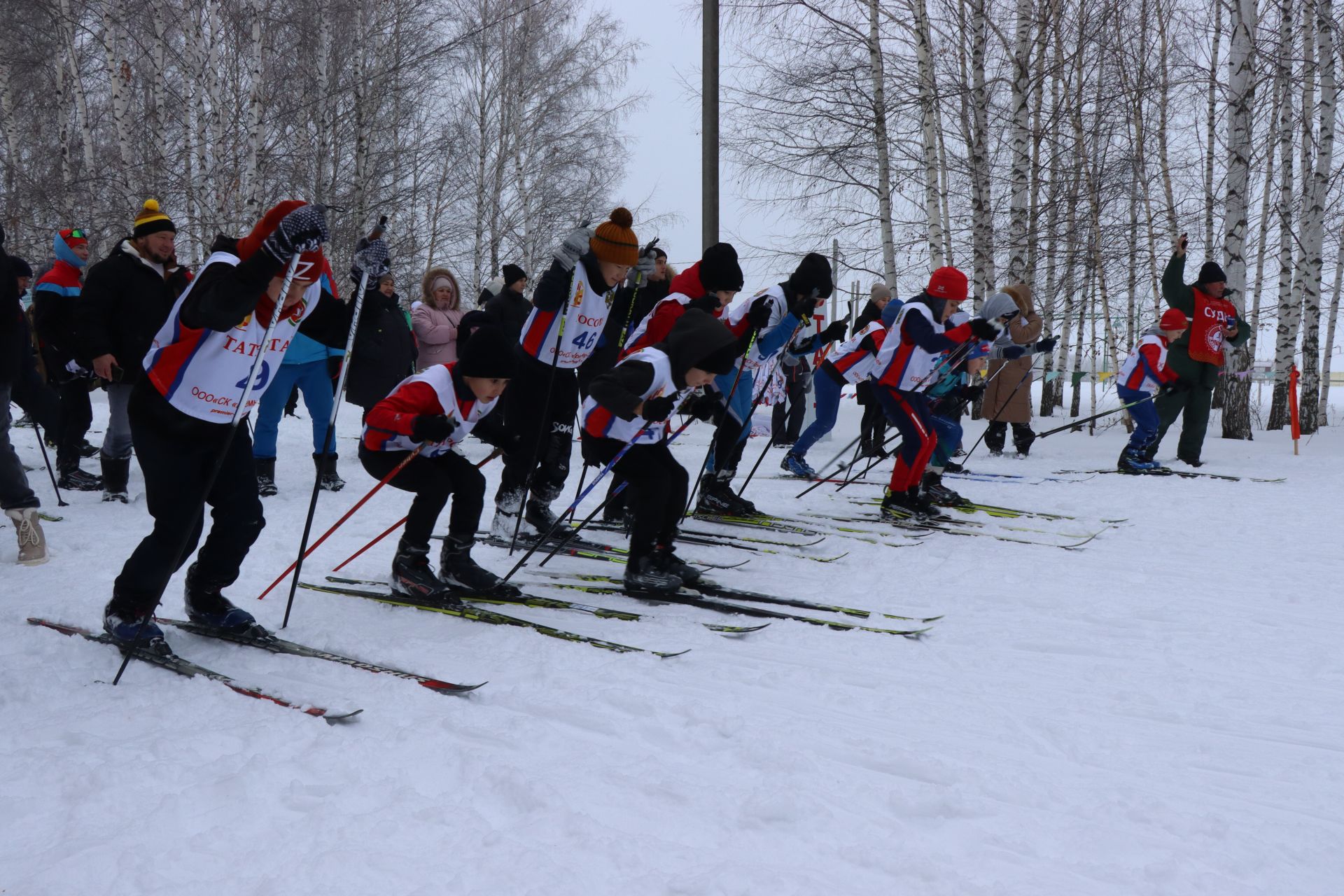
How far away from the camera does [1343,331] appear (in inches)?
2288

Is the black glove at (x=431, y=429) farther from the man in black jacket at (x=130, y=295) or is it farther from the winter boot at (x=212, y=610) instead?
the man in black jacket at (x=130, y=295)

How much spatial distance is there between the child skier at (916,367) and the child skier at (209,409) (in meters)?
3.84

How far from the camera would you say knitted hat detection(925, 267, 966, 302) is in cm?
618

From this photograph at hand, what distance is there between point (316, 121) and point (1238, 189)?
11.8m

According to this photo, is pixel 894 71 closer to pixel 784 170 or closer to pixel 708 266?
pixel 784 170

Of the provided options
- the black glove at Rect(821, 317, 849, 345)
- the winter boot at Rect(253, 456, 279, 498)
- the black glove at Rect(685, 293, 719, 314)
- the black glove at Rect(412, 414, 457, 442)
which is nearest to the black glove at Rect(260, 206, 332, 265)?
the black glove at Rect(412, 414, 457, 442)

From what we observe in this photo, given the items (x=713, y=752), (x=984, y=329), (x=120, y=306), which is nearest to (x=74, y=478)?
(x=120, y=306)

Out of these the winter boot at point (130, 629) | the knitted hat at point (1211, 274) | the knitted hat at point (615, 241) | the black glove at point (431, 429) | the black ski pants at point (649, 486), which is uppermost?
the knitted hat at point (1211, 274)

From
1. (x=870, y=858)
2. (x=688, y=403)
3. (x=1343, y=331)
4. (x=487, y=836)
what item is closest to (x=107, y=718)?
(x=487, y=836)

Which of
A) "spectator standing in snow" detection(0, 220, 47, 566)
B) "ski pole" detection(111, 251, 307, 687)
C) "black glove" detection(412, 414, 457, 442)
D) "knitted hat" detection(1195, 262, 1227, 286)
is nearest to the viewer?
"ski pole" detection(111, 251, 307, 687)

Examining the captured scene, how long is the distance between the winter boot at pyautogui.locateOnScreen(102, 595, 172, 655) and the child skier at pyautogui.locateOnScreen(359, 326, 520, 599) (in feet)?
3.31

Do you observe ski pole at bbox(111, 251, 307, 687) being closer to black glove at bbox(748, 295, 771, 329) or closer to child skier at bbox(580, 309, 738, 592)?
child skier at bbox(580, 309, 738, 592)

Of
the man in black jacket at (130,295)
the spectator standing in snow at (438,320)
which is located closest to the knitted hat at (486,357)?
the man in black jacket at (130,295)

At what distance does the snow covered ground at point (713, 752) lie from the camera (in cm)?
200
